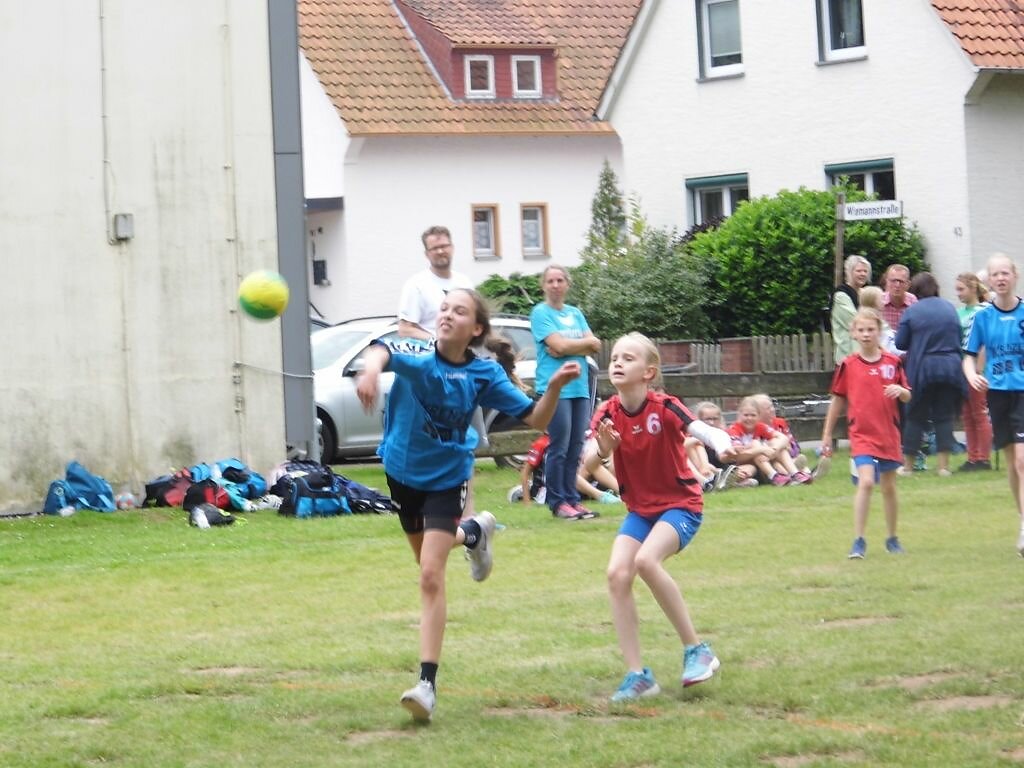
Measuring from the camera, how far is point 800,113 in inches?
1262

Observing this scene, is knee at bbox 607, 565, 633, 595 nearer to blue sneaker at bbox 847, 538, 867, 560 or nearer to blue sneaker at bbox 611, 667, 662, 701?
blue sneaker at bbox 611, 667, 662, 701

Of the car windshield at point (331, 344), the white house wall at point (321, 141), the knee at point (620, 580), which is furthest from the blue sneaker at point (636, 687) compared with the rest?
the white house wall at point (321, 141)

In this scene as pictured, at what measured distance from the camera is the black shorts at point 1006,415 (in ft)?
40.6

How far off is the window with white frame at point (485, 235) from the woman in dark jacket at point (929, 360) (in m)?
25.2

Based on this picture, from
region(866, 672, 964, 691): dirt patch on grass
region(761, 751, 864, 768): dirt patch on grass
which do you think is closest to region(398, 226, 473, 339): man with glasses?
region(866, 672, 964, 691): dirt patch on grass

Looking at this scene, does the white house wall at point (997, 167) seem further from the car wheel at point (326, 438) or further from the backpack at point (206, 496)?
the backpack at point (206, 496)

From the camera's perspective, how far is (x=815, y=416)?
827 inches

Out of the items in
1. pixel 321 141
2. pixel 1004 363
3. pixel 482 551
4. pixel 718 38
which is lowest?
pixel 482 551

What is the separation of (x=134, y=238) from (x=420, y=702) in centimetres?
1077

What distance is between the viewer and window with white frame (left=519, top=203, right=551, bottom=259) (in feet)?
144

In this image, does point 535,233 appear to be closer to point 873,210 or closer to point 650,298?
point 650,298

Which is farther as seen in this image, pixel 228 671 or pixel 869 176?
pixel 869 176

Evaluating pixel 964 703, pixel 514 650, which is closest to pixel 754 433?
pixel 514 650

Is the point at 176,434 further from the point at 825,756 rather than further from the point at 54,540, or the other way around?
the point at 825,756
